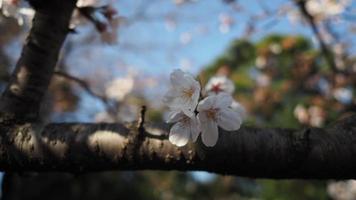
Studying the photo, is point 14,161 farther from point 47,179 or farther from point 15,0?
point 47,179

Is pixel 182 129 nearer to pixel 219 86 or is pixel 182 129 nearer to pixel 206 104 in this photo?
pixel 206 104

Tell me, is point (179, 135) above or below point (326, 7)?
below

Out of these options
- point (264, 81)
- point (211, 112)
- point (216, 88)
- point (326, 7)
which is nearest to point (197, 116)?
point (211, 112)

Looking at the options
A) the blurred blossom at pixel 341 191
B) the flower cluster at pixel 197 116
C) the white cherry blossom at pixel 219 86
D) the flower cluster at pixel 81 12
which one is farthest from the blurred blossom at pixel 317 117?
the flower cluster at pixel 197 116

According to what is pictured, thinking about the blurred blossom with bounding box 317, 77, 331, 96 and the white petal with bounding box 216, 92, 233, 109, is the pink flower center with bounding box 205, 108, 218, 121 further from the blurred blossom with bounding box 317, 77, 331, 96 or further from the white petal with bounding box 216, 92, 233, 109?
the blurred blossom with bounding box 317, 77, 331, 96

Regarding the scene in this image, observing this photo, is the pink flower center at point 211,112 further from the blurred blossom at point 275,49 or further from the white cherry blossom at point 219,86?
the blurred blossom at point 275,49

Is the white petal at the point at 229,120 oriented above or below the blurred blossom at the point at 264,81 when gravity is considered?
above

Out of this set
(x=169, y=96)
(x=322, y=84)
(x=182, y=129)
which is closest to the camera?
(x=182, y=129)
